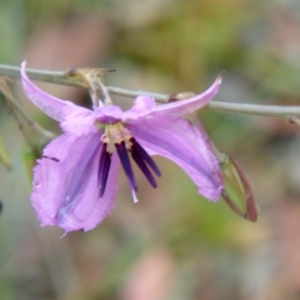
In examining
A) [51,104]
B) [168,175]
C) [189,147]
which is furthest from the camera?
[168,175]

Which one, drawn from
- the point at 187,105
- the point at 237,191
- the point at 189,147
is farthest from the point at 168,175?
the point at 187,105

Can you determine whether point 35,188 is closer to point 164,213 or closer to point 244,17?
point 164,213

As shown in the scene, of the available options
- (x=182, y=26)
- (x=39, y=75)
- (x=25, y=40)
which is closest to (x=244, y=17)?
(x=182, y=26)

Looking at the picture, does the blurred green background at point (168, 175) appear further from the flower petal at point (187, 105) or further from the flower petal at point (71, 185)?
the flower petal at point (187, 105)

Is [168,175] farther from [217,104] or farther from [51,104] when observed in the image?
[51,104]

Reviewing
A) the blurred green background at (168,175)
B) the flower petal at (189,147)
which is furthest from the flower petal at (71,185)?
the blurred green background at (168,175)
